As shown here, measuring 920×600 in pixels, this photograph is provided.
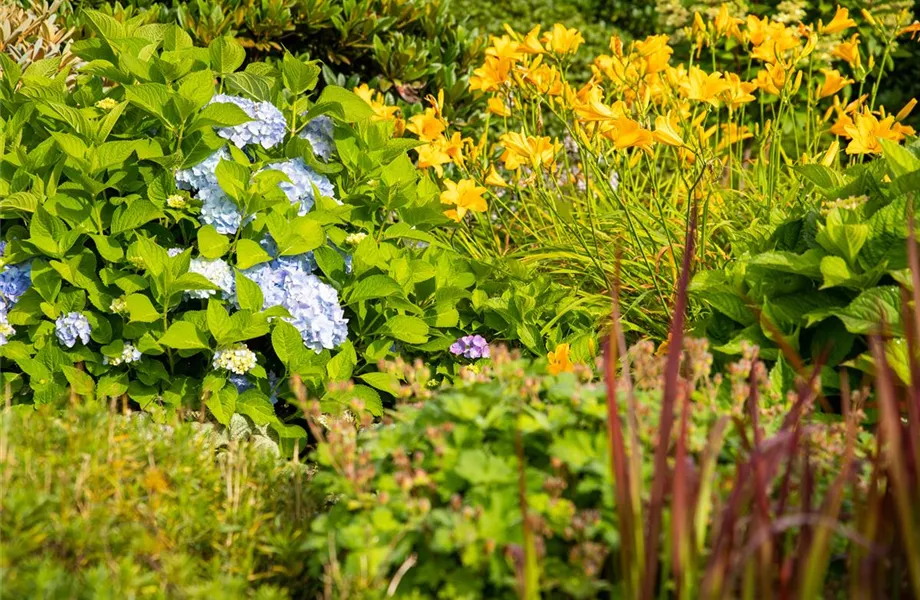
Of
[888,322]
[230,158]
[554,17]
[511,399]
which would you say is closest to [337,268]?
[230,158]

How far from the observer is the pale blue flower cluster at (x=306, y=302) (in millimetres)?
2793

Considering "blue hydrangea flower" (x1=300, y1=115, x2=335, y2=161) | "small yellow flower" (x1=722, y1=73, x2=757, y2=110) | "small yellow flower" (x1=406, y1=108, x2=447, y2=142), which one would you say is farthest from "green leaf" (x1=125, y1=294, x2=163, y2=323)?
"small yellow flower" (x1=722, y1=73, x2=757, y2=110)

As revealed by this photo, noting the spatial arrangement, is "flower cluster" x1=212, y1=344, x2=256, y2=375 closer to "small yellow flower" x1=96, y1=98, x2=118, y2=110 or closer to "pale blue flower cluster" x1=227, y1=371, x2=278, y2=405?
"pale blue flower cluster" x1=227, y1=371, x2=278, y2=405

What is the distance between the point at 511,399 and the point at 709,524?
41cm

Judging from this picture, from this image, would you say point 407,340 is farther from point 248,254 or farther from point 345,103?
point 345,103

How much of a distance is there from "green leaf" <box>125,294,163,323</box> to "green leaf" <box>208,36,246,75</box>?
30.7 inches

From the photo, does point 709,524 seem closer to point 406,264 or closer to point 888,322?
point 888,322

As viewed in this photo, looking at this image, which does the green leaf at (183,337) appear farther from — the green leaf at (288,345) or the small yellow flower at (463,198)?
the small yellow flower at (463,198)

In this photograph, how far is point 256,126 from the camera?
2.92m

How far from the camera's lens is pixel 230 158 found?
116 inches

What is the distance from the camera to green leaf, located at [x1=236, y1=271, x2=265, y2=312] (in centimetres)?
272

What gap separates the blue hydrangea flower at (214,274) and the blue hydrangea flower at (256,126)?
1.25 ft

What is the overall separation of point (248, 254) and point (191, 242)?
29 cm

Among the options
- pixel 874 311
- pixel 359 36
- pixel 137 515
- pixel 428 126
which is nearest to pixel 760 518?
pixel 874 311
